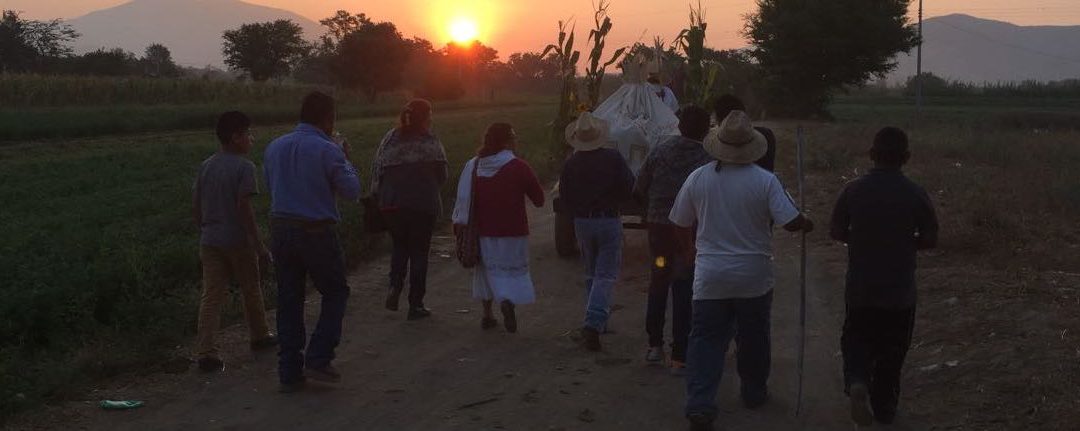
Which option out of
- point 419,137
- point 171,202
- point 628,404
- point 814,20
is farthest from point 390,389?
point 814,20

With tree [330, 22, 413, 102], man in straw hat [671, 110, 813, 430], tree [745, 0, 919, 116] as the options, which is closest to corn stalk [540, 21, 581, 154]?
man in straw hat [671, 110, 813, 430]

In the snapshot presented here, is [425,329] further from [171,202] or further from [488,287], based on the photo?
[171,202]

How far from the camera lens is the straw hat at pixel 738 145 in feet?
19.7

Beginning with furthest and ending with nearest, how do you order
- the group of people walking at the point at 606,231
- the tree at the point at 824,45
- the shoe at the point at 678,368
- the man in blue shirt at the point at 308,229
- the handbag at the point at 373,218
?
1. the tree at the point at 824,45
2. the handbag at the point at 373,218
3. the shoe at the point at 678,368
4. the man in blue shirt at the point at 308,229
5. the group of people walking at the point at 606,231

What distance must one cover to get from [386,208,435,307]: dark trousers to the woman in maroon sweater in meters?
0.47

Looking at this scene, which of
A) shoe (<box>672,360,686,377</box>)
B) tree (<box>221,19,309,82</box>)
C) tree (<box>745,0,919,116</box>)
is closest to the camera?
shoe (<box>672,360,686,377</box>)

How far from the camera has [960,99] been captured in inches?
2726

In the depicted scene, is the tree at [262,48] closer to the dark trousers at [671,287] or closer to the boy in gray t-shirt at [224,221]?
the boy in gray t-shirt at [224,221]

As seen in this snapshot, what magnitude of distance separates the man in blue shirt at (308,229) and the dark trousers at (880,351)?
3.25 metres

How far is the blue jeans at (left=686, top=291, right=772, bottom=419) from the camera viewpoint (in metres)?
6.09

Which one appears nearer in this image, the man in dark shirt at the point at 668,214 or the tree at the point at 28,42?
the man in dark shirt at the point at 668,214

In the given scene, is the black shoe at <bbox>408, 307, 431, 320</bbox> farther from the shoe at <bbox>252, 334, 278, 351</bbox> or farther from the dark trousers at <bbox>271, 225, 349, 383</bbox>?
the dark trousers at <bbox>271, 225, 349, 383</bbox>

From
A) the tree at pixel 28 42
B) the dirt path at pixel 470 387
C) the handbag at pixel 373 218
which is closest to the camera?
the dirt path at pixel 470 387

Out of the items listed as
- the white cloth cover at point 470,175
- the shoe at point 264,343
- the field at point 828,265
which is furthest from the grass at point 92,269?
the white cloth cover at point 470,175
